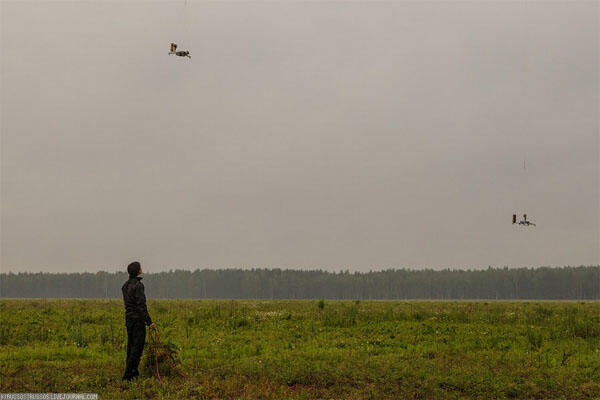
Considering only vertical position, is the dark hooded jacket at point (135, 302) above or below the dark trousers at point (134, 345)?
above

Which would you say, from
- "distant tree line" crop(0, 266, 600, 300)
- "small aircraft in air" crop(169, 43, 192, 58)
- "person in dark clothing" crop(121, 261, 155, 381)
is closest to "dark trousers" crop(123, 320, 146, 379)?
"person in dark clothing" crop(121, 261, 155, 381)

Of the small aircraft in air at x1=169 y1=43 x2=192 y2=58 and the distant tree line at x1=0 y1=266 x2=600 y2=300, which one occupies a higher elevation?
the small aircraft in air at x1=169 y1=43 x2=192 y2=58

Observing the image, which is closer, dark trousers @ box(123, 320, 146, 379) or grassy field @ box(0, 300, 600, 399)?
grassy field @ box(0, 300, 600, 399)

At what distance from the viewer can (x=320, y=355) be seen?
56.9 feet

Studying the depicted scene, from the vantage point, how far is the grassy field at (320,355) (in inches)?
530

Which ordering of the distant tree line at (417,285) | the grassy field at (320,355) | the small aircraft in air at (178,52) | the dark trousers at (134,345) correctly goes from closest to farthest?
the grassy field at (320,355)
the dark trousers at (134,345)
the small aircraft in air at (178,52)
the distant tree line at (417,285)

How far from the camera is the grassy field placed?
13461 mm

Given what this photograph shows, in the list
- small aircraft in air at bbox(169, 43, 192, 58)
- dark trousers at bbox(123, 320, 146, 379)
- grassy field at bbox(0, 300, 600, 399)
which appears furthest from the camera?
small aircraft in air at bbox(169, 43, 192, 58)

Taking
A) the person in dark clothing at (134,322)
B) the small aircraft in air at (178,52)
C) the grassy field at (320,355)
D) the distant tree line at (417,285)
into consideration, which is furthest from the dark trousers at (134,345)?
the distant tree line at (417,285)

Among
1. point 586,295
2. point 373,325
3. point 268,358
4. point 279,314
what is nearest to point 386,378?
point 268,358

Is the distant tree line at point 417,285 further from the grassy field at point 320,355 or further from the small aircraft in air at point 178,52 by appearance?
the small aircraft in air at point 178,52

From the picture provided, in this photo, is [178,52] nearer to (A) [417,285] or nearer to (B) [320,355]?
(B) [320,355]

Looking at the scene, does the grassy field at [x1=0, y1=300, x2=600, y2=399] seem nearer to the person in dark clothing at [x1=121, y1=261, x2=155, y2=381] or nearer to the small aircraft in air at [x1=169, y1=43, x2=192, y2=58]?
the person in dark clothing at [x1=121, y1=261, x2=155, y2=381]

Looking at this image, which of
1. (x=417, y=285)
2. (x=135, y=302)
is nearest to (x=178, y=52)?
(x=135, y=302)
